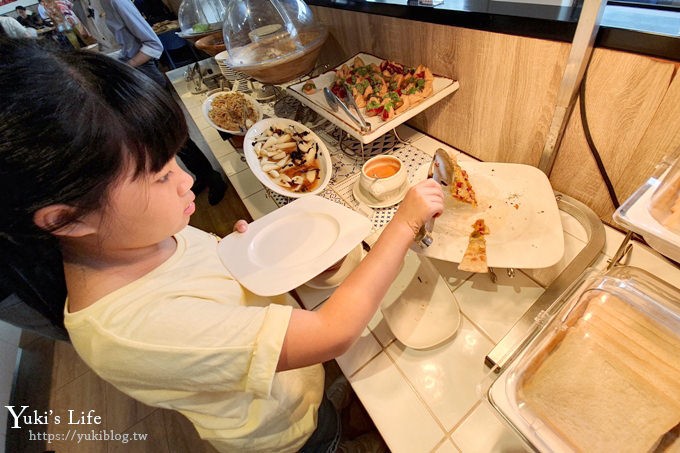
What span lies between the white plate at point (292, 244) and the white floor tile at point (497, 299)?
29 centimetres

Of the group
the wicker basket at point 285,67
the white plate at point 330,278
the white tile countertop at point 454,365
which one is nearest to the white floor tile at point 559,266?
the white tile countertop at point 454,365

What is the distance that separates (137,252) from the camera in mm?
475

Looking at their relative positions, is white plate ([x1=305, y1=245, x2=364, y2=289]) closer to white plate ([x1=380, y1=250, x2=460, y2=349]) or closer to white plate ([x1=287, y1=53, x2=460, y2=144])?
white plate ([x1=380, y1=250, x2=460, y2=349])

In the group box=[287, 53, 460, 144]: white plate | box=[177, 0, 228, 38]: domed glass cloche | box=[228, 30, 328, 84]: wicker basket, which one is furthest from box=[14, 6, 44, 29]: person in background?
box=[287, 53, 460, 144]: white plate

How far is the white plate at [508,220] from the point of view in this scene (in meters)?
0.60

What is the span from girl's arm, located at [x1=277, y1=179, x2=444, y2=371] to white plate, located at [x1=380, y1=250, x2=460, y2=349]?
0.15m

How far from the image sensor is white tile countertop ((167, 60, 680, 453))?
506mm

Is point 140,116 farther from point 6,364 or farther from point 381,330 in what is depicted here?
point 6,364

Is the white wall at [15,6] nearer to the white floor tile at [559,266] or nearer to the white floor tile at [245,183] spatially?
the white floor tile at [245,183]

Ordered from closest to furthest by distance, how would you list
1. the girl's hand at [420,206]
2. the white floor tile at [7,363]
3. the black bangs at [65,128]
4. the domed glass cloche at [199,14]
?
the black bangs at [65,128] < the girl's hand at [420,206] < the white floor tile at [7,363] < the domed glass cloche at [199,14]

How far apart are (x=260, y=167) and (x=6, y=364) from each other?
5.34 feet

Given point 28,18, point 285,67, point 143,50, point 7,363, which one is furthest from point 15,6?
point 285,67

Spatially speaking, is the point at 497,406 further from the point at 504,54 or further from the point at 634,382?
the point at 504,54

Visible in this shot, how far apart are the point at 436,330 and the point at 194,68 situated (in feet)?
7.72
